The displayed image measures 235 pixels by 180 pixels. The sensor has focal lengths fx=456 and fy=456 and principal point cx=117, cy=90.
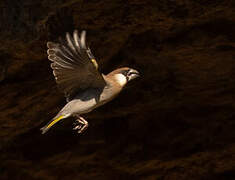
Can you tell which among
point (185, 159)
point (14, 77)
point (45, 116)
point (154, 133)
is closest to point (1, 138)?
point (45, 116)

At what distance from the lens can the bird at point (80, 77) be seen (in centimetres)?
287

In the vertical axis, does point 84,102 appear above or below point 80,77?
below

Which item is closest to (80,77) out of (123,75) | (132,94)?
(123,75)

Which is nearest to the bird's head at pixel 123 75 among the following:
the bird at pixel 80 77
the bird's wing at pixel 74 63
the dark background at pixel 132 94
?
the bird at pixel 80 77

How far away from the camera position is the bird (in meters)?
2.87

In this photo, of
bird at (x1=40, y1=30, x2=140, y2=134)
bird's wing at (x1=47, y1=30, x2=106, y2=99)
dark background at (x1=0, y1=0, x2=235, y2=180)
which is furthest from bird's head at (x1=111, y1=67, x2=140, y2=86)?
dark background at (x1=0, y1=0, x2=235, y2=180)

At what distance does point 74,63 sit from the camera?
2924 millimetres

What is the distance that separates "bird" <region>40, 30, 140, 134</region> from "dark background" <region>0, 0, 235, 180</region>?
12 centimetres

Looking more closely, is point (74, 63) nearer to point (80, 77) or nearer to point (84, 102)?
point (80, 77)

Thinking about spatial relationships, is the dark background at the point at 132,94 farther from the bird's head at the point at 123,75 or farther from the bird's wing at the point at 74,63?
the bird's head at the point at 123,75

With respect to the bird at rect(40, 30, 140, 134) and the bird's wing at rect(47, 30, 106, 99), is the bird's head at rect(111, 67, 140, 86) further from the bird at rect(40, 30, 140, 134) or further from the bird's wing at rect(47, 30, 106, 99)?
the bird's wing at rect(47, 30, 106, 99)

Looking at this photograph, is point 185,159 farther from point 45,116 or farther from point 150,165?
point 45,116

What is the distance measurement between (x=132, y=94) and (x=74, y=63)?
56.7 inches

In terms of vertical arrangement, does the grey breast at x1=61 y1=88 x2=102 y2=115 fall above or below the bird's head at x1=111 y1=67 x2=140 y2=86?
below
